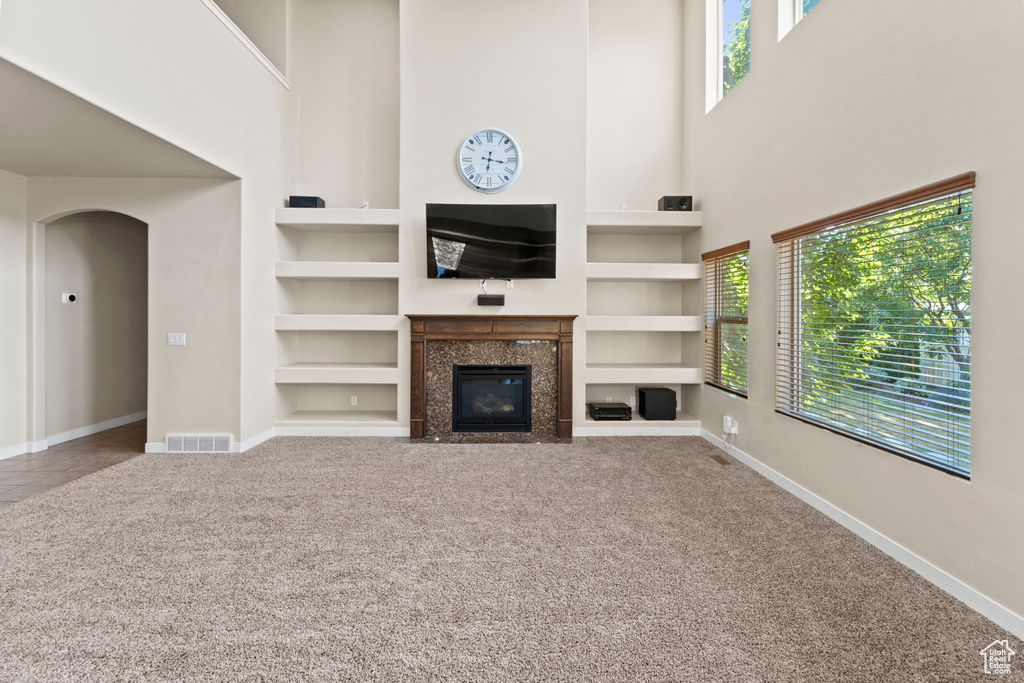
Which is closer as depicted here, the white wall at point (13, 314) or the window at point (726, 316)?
the white wall at point (13, 314)

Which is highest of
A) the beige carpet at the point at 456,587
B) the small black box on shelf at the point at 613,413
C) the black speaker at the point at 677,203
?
the black speaker at the point at 677,203

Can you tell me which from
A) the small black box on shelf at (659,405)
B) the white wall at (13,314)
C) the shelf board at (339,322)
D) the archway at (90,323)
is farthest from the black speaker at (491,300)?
the white wall at (13,314)

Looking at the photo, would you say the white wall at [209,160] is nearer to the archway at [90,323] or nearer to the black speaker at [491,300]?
the archway at [90,323]

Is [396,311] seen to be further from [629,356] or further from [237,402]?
[629,356]

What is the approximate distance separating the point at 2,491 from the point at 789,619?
4682 mm

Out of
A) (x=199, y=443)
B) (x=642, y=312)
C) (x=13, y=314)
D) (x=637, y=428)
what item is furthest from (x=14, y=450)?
(x=642, y=312)

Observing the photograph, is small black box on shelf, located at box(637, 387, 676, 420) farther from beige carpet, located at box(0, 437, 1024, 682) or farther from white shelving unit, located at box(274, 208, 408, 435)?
white shelving unit, located at box(274, 208, 408, 435)

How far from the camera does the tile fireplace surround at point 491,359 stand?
461cm

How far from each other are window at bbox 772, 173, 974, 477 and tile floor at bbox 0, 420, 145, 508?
5.16 metres

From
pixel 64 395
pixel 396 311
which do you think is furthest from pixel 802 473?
pixel 64 395

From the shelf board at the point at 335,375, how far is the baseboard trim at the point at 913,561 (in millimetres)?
3403

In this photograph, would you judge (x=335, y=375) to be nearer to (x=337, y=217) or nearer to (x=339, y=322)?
(x=339, y=322)

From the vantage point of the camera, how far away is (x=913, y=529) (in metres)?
2.26

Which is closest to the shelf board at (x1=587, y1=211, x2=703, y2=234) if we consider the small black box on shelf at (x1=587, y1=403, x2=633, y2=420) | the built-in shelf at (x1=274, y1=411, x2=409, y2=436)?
the small black box on shelf at (x1=587, y1=403, x2=633, y2=420)
